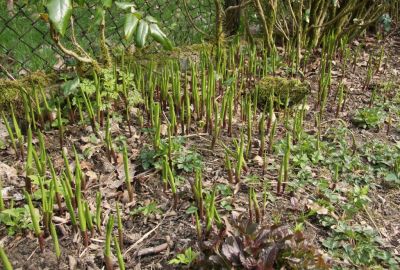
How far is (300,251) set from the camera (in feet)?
5.71

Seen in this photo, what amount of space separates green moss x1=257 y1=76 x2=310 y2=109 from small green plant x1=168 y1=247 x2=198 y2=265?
161cm

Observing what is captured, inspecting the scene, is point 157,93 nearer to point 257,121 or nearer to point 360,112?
point 257,121

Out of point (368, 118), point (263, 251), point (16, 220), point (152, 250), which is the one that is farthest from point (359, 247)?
point (16, 220)

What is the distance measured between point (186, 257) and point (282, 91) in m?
1.72

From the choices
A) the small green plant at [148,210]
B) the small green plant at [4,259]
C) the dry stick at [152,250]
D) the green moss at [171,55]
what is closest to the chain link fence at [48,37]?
the green moss at [171,55]

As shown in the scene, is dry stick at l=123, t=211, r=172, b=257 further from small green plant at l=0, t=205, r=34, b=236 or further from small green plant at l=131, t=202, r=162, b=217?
small green plant at l=0, t=205, r=34, b=236

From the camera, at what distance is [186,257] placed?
5.97ft

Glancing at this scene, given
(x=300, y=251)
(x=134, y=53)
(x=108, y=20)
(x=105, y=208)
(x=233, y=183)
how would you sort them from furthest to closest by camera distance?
(x=108, y=20), (x=134, y=53), (x=233, y=183), (x=105, y=208), (x=300, y=251)

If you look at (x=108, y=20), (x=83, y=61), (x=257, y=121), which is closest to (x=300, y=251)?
(x=257, y=121)

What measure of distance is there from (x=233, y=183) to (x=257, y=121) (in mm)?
722

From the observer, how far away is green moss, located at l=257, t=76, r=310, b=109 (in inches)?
126

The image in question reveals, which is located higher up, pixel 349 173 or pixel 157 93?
pixel 157 93

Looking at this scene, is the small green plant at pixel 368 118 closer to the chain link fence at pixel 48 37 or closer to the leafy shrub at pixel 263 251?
the chain link fence at pixel 48 37

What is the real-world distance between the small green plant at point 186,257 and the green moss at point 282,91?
63.2 inches
